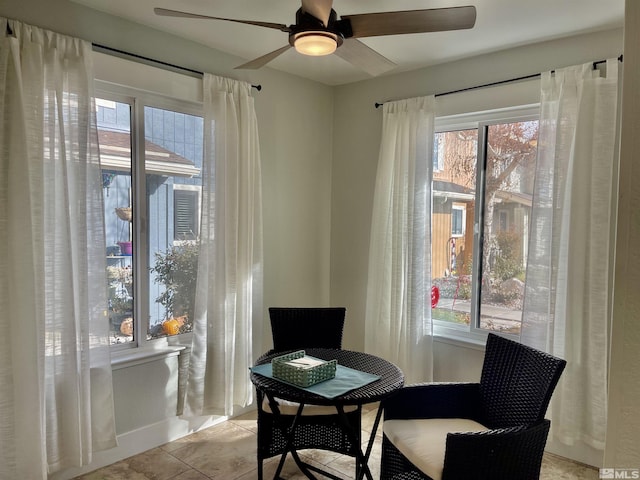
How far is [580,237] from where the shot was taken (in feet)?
8.59

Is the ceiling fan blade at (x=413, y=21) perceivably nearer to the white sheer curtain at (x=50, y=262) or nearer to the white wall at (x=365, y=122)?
the white wall at (x=365, y=122)

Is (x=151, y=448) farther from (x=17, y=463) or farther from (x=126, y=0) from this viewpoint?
(x=126, y=0)

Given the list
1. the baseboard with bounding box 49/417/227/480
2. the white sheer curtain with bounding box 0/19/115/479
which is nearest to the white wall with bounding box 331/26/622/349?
the baseboard with bounding box 49/417/227/480

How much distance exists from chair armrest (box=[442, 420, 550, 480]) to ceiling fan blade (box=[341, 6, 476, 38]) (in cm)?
160

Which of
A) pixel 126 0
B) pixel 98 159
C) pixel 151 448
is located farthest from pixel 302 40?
pixel 151 448

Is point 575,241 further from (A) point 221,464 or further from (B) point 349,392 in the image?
(A) point 221,464

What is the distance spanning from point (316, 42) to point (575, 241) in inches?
74.4

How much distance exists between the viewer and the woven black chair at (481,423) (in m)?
1.77

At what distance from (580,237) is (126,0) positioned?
2848mm

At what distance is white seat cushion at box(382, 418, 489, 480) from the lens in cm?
186

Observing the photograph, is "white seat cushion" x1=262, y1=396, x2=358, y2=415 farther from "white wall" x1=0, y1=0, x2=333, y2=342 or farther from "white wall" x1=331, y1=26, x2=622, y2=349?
"white wall" x1=331, y1=26, x2=622, y2=349

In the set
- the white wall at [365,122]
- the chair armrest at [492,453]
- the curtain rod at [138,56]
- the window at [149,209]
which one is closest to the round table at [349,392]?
the chair armrest at [492,453]

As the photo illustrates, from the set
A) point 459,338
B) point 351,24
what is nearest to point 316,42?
point 351,24

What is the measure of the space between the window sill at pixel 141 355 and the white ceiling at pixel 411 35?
6.58ft
